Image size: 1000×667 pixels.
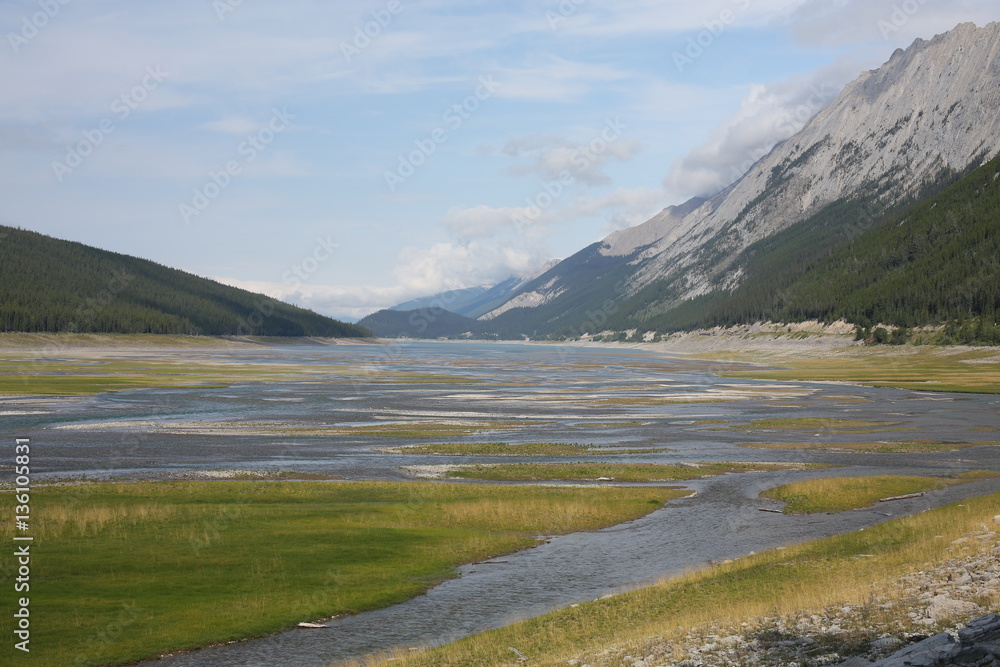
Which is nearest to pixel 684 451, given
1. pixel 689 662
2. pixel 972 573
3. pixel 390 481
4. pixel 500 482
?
pixel 500 482

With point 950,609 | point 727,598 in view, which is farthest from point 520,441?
point 950,609

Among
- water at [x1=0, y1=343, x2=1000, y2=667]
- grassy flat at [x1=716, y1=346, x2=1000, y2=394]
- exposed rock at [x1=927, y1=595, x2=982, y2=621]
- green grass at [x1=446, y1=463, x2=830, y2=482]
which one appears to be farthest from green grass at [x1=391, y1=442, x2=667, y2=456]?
grassy flat at [x1=716, y1=346, x2=1000, y2=394]

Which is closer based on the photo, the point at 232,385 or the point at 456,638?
the point at 456,638

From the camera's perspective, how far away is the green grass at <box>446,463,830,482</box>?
146 feet

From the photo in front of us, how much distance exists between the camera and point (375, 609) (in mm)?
23438

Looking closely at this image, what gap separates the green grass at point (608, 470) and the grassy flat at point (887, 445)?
7.73 meters

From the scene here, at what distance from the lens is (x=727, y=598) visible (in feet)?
70.3

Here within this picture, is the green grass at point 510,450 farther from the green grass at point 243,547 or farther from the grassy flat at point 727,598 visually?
the grassy flat at point 727,598

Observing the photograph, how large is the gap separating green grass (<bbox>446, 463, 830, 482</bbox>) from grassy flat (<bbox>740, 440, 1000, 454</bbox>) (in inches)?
304

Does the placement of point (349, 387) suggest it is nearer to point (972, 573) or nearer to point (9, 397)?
point (9, 397)

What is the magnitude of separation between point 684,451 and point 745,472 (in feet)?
27.0

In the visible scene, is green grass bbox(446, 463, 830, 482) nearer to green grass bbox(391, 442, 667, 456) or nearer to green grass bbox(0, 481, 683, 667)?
green grass bbox(0, 481, 683, 667)

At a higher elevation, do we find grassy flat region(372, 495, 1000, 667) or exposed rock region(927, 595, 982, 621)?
exposed rock region(927, 595, 982, 621)

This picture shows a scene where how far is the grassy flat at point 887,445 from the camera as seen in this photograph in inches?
2072
